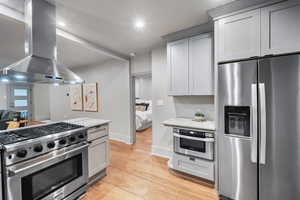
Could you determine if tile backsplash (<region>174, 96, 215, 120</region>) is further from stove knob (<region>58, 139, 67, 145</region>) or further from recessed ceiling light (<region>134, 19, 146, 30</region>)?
stove knob (<region>58, 139, 67, 145</region>)

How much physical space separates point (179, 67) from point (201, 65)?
0.41 meters

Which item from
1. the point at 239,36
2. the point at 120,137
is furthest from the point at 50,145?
the point at 120,137

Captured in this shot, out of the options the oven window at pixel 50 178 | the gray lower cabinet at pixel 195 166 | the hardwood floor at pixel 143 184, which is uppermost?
the oven window at pixel 50 178

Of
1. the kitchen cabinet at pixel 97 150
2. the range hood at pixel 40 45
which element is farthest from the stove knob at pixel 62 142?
the range hood at pixel 40 45

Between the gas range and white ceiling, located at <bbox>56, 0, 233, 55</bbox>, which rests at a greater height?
white ceiling, located at <bbox>56, 0, 233, 55</bbox>

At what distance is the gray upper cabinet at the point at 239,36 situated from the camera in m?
1.67

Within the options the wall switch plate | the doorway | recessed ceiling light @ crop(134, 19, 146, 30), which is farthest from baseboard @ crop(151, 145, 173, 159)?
recessed ceiling light @ crop(134, 19, 146, 30)

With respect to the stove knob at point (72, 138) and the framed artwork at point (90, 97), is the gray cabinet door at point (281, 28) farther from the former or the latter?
the framed artwork at point (90, 97)

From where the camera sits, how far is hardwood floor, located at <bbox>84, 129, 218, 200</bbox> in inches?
77.1

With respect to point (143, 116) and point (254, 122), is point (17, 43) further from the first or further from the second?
point (254, 122)

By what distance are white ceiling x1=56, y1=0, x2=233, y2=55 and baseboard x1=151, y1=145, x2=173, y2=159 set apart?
2.52 m

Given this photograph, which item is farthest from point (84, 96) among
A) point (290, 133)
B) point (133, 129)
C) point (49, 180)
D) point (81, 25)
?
point (290, 133)

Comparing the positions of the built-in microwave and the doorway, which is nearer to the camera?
the built-in microwave

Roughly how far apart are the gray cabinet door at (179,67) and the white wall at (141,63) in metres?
1.11
